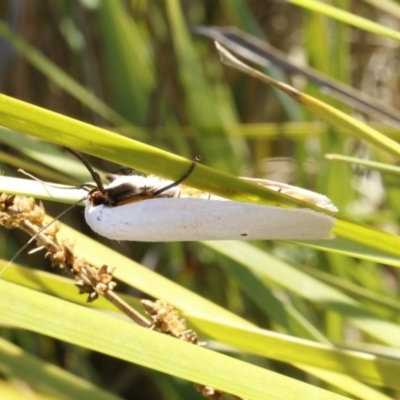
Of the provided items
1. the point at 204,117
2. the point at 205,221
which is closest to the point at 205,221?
the point at 205,221

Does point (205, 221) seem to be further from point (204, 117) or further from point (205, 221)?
point (204, 117)

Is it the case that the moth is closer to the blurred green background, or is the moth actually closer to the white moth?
the white moth

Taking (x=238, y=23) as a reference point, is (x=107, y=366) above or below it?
below

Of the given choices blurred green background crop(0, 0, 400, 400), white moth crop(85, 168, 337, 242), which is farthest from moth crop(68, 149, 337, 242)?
blurred green background crop(0, 0, 400, 400)

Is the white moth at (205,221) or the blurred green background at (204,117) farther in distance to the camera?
the blurred green background at (204,117)

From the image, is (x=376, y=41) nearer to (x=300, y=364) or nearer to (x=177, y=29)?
(x=177, y=29)

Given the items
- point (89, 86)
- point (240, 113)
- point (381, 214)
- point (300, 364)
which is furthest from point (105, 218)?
point (240, 113)

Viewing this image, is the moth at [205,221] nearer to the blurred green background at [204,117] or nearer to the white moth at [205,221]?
the white moth at [205,221]

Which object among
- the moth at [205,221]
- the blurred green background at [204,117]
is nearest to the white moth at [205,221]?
the moth at [205,221]
